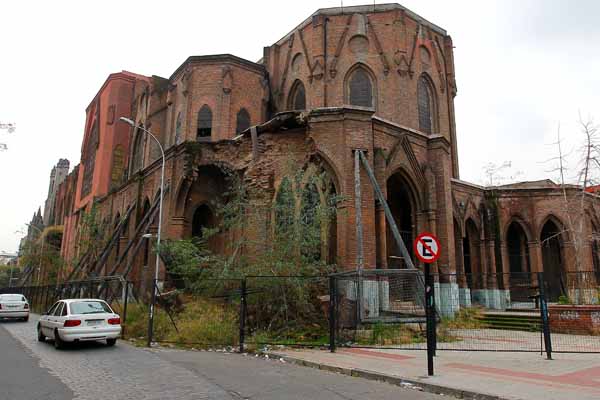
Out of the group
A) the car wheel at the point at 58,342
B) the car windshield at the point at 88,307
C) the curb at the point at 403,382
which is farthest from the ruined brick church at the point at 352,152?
the car wheel at the point at 58,342

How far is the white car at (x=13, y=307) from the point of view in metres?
22.5

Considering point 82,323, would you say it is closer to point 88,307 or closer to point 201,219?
point 88,307

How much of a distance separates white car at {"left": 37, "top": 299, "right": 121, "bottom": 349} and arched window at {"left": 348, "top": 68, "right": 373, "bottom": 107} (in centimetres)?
1865

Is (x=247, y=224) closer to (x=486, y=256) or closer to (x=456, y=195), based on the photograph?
(x=456, y=195)

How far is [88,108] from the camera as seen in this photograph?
47.4 metres

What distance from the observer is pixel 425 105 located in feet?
91.8

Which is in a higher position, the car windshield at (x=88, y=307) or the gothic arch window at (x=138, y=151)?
the gothic arch window at (x=138, y=151)

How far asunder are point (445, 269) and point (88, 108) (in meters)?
41.6

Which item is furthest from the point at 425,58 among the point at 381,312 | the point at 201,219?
the point at 381,312

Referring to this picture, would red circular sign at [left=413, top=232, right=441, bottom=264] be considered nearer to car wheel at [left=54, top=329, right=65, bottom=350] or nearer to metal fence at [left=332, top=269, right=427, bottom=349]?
metal fence at [left=332, top=269, right=427, bottom=349]

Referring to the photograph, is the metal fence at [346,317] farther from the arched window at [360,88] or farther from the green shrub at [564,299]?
the arched window at [360,88]

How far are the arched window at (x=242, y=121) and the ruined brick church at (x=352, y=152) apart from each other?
0.21 feet

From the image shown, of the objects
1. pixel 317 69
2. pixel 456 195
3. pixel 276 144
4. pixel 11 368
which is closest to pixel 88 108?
pixel 317 69

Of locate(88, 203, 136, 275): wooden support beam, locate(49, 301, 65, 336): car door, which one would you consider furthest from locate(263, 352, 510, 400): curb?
locate(88, 203, 136, 275): wooden support beam
